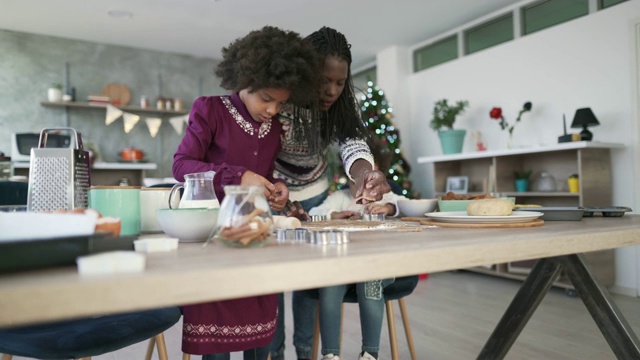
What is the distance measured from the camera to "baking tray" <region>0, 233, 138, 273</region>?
0.52 m

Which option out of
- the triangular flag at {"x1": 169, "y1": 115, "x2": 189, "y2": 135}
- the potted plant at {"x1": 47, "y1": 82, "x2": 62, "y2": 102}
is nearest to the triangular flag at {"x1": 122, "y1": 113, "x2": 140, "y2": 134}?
the triangular flag at {"x1": 169, "y1": 115, "x2": 189, "y2": 135}

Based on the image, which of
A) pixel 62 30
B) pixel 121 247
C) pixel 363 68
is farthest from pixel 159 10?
pixel 121 247

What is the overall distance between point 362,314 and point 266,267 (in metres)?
1.06

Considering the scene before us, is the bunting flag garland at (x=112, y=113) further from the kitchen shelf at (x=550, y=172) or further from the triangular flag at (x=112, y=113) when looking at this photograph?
the kitchen shelf at (x=550, y=172)

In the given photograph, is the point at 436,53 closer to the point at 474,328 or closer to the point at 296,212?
the point at 474,328

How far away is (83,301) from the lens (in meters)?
0.46

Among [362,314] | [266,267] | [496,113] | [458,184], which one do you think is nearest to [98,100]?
[458,184]

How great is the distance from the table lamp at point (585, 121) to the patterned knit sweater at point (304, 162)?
292cm

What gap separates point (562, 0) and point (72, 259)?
16.2ft

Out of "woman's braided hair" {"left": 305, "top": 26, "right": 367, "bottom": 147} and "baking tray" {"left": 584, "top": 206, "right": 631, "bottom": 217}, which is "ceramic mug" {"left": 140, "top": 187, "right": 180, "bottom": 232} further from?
"baking tray" {"left": 584, "top": 206, "right": 631, "bottom": 217}

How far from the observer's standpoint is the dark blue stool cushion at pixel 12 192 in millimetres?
1463

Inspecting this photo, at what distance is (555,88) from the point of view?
4.41 metres

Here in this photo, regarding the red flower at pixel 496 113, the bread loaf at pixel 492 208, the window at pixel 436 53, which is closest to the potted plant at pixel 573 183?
the red flower at pixel 496 113

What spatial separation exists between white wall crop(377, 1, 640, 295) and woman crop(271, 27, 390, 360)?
3160 mm
